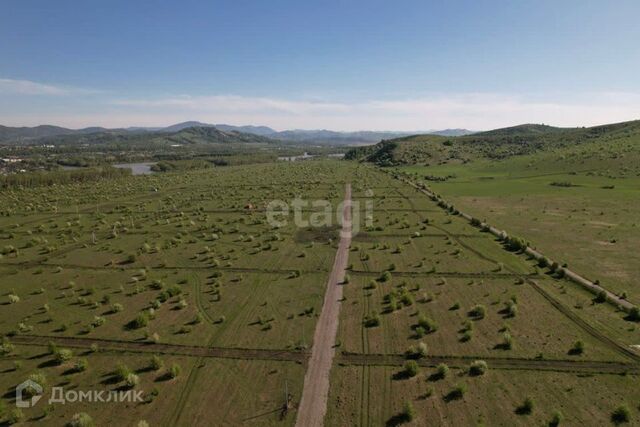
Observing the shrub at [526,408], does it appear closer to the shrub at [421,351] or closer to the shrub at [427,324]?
the shrub at [421,351]

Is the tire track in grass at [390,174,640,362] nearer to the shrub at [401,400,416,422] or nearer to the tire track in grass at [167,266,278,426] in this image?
the shrub at [401,400,416,422]

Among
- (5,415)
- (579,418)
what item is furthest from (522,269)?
(5,415)

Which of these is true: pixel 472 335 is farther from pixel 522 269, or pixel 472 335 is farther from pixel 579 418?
pixel 522 269

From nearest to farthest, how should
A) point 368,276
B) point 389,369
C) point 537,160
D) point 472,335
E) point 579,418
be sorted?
point 579,418 < point 389,369 < point 472,335 < point 368,276 < point 537,160

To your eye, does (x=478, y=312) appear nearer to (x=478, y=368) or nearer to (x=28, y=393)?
(x=478, y=368)

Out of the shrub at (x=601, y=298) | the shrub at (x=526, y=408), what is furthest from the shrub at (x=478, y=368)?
the shrub at (x=601, y=298)

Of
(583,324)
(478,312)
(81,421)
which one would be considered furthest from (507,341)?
(81,421)
